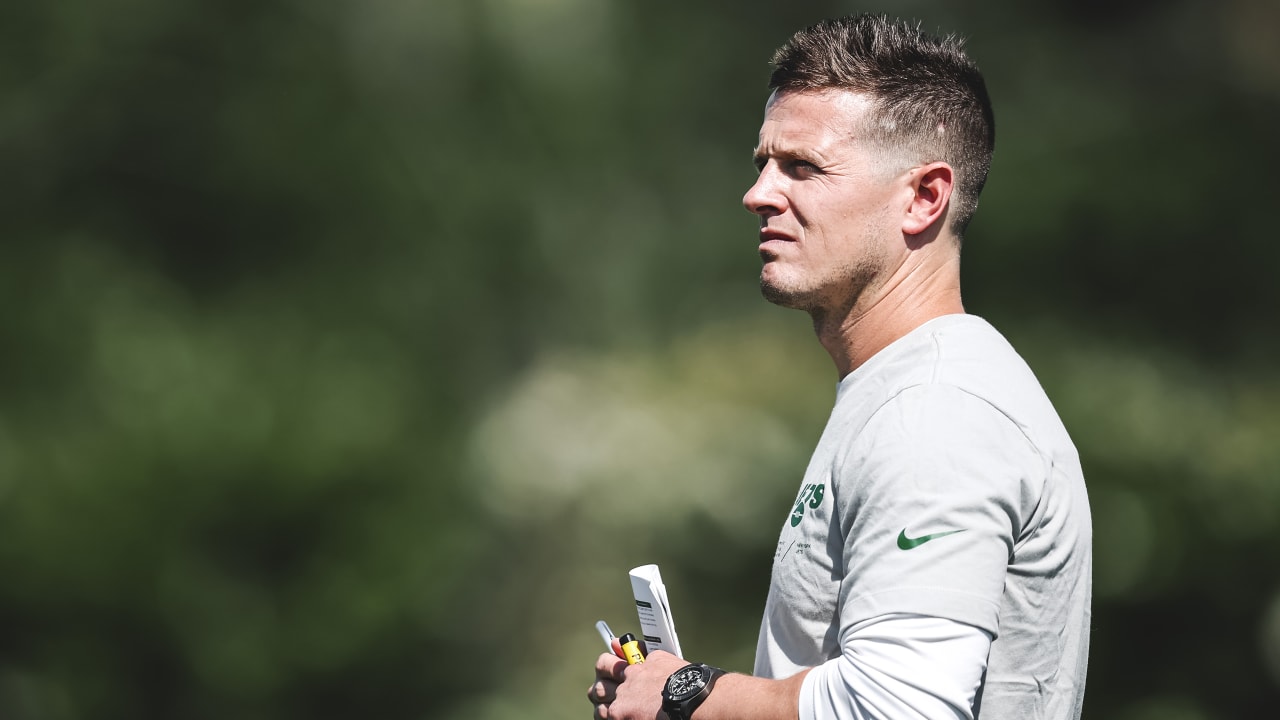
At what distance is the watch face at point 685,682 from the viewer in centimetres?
154

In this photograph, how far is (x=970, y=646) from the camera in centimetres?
138

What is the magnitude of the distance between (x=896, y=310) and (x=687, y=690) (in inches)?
24.3

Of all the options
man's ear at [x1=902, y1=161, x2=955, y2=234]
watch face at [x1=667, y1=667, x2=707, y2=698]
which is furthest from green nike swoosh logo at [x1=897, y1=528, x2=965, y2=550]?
man's ear at [x1=902, y1=161, x2=955, y2=234]

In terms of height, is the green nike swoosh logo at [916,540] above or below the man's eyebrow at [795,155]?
below

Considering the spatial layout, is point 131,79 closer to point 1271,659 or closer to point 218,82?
point 218,82

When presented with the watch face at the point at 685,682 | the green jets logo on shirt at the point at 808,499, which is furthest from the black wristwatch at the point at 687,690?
the green jets logo on shirt at the point at 808,499

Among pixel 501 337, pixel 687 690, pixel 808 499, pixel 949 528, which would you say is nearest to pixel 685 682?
pixel 687 690

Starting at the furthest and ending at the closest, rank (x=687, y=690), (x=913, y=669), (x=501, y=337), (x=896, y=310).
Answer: (x=501, y=337)
(x=896, y=310)
(x=687, y=690)
(x=913, y=669)

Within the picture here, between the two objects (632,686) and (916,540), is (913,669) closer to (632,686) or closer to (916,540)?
(916,540)

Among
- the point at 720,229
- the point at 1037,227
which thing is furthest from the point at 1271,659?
the point at 720,229

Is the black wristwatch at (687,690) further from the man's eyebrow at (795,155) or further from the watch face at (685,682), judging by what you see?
the man's eyebrow at (795,155)

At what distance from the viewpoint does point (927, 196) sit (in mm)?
1852

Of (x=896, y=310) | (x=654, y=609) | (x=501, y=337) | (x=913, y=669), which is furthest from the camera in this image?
(x=501, y=337)

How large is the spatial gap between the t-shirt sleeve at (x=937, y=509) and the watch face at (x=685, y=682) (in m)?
0.20
